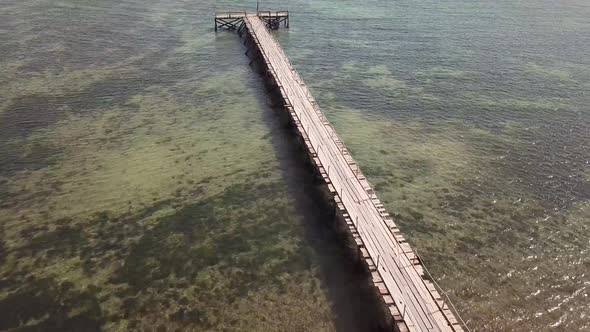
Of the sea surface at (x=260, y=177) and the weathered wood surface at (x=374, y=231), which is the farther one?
the sea surface at (x=260, y=177)

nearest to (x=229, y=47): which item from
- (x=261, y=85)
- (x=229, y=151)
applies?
(x=261, y=85)

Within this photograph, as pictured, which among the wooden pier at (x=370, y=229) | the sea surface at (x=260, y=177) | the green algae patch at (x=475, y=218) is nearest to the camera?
the wooden pier at (x=370, y=229)

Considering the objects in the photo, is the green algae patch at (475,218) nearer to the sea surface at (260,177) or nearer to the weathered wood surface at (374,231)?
the sea surface at (260,177)

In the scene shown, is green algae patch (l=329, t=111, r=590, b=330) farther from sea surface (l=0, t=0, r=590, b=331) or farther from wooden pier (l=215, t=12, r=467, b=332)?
wooden pier (l=215, t=12, r=467, b=332)

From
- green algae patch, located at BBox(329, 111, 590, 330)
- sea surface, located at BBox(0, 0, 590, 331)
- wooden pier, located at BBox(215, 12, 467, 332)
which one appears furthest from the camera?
green algae patch, located at BBox(329, 111, 590, 330)

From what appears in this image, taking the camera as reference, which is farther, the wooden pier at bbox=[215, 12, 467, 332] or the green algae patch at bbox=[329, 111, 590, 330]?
the green algae patch at bbox=[329, 111, 590, 330]

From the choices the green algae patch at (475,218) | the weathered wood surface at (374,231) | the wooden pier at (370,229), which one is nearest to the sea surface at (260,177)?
the green algae patch at (475,218)

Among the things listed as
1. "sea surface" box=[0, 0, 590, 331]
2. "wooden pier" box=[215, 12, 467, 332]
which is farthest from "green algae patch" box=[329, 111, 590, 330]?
"wooden pier" box=[215, 12, 467, 332]

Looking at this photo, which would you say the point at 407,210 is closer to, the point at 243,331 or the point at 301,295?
the point at 301,295
